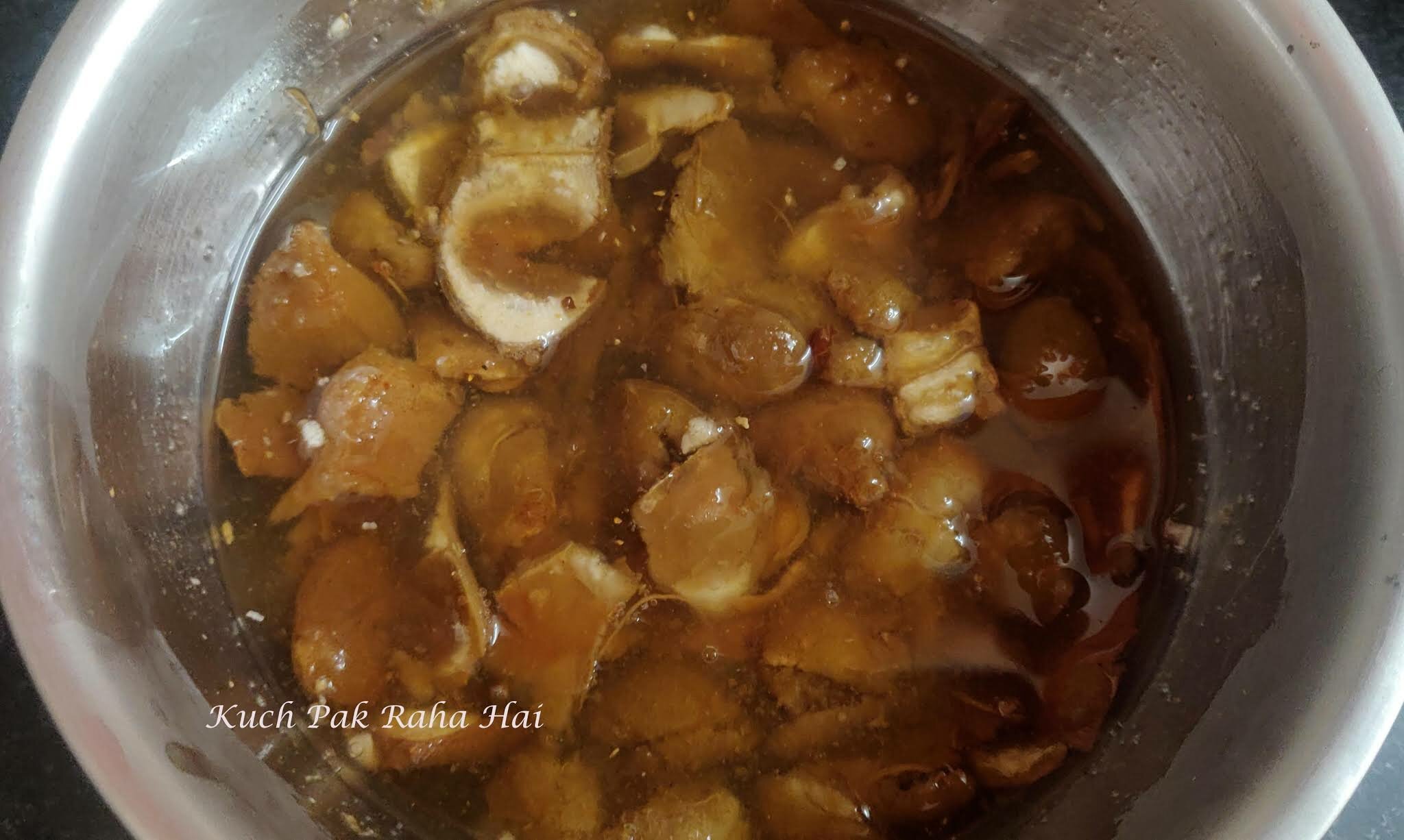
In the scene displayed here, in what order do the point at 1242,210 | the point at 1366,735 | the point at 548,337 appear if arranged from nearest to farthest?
the point at 1366,735, the point at 1242,210, the point at 548,337

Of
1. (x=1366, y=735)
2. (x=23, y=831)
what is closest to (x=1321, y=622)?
(x=1366, y=735)

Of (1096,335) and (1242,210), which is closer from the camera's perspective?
(1242,210)

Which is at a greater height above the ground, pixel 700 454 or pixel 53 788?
pixel 700 454

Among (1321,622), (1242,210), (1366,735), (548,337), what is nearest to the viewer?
(1366,735)

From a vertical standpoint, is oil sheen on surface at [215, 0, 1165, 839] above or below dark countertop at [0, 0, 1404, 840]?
above

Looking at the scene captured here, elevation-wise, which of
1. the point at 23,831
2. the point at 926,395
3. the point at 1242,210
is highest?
the point at 1242,210

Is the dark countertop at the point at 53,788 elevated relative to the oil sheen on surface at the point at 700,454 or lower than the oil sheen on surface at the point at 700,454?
lower

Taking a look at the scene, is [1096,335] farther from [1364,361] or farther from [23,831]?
[23,831]

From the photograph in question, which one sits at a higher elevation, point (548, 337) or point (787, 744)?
point (548, 337)
